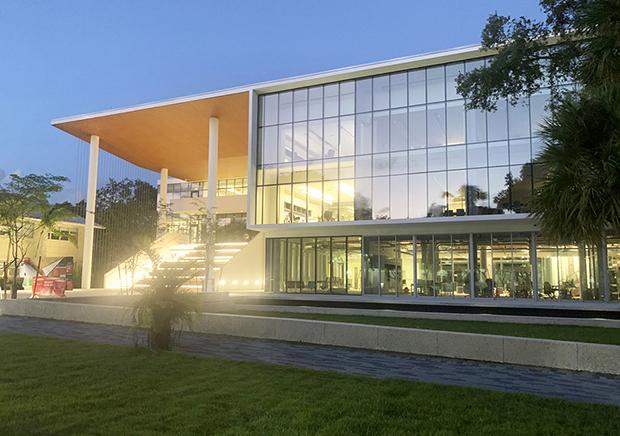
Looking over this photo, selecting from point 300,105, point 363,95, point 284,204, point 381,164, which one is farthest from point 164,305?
point 300,105

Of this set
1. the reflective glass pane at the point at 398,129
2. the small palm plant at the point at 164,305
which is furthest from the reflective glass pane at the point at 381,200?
the small palm plant at the point at 164,305

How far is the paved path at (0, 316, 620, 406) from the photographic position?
7656 mm

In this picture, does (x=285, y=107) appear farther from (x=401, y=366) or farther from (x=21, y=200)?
(x=401, y=366)

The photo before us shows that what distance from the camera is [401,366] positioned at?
9.21 meters

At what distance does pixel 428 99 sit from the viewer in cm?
2786

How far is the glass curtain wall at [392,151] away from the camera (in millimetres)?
25922

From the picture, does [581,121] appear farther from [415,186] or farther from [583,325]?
[415,186]

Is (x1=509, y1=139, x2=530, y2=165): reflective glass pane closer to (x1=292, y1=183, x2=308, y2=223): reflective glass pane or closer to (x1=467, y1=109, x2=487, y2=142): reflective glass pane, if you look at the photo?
(x1=467, y1=109, x2=487, y2=142): reflective glass pane

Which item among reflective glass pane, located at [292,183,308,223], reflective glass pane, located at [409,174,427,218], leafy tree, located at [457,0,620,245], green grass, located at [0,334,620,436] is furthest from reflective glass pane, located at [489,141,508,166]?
green grass, located at [0,334,620,436]

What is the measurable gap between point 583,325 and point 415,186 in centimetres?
1433

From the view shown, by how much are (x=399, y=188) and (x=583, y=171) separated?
19.0m

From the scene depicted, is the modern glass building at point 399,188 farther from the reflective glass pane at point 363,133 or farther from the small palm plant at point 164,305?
the small palm plant at point 164,305

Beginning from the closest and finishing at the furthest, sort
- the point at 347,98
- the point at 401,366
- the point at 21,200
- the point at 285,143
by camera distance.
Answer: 1. the point at 401,366
2. the point at 21,200
3. the point at 347,98
4. the point at 285,143

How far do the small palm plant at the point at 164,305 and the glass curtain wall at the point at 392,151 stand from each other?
62.6 ft
